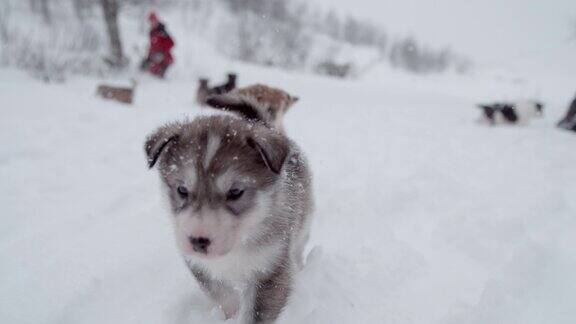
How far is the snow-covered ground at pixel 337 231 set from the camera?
2734 mm

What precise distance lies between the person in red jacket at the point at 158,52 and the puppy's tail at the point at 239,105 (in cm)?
1051

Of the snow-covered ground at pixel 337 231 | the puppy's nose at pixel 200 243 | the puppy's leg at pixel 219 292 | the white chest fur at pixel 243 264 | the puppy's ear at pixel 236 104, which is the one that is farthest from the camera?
the puppy's ear at pixel 236 104

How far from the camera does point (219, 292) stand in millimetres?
2541

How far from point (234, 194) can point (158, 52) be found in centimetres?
1215

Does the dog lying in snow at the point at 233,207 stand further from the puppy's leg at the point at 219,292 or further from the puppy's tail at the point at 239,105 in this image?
the puppy's tail at the point at 239,105

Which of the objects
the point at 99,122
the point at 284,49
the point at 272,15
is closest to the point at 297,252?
the point at 99,122

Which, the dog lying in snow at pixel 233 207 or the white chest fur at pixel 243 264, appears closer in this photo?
the dog lying in snow at pixel 233 207

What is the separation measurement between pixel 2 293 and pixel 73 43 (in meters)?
12.5

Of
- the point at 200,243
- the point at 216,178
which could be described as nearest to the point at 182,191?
the point at 216,178

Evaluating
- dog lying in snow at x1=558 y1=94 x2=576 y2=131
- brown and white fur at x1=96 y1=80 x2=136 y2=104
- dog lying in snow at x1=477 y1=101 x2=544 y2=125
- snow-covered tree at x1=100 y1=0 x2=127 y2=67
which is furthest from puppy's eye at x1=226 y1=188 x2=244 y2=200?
snow-covered tree at x1=100 y1=0 x2=127 y2=67

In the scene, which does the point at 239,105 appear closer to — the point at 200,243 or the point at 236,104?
the point at 236,104

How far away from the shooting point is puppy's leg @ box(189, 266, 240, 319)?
251 cm

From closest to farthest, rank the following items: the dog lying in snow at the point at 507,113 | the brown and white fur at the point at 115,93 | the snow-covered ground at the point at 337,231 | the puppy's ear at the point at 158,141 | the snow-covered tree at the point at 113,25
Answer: the puppy's ear at the point at 158,141 → the snow-covered ground at the point at 337,231 → the brown and white fur at the point at 115,93 → the dog lying in snow at the point at 507,113 → the snow-covered tree at the point at 113,25

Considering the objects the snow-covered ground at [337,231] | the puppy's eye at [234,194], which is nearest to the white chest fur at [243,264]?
the puppy's eye at [234,194]
